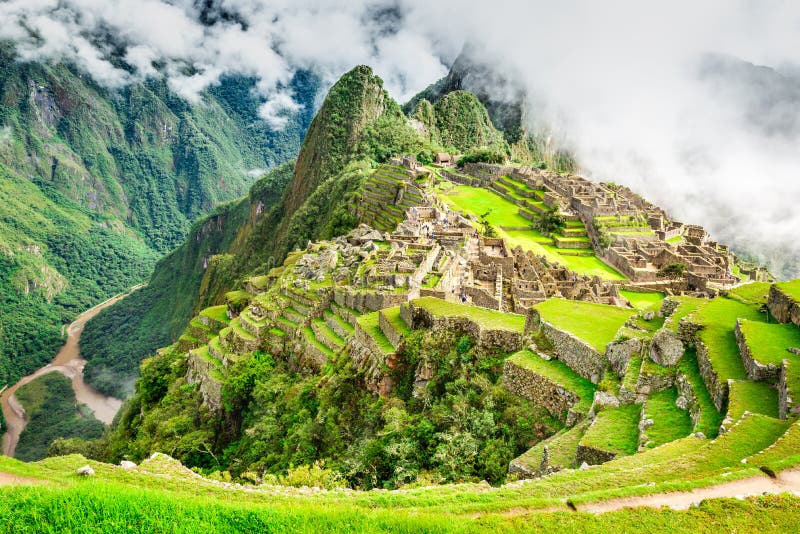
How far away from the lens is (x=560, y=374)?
12.3 metres

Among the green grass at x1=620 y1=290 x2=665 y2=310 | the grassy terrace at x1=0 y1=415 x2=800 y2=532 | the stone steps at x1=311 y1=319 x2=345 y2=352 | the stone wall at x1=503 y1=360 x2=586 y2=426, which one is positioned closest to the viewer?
the grassy terrace at x1=0 y1=415 x2=800 y2=532

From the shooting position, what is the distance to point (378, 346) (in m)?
17.5

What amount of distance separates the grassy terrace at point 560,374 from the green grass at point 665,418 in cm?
140

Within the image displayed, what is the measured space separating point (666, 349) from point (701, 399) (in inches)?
61.4

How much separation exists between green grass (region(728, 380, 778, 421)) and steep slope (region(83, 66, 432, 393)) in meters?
62.4

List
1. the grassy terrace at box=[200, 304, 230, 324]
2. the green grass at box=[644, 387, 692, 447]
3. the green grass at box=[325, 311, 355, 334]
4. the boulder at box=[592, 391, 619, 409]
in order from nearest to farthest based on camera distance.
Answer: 1. the green grass at box=[644, 387, 692, 447]
2. the boulder at box=[592, 391, 619, 409]
3. the green grass at box=[325, 311, 355, 334]
4. the grassy terrace at box=[200, 304, 230, 324]

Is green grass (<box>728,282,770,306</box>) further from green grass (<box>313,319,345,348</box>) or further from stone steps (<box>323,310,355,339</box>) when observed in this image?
green grass (<box>313,319,345,348</box>)

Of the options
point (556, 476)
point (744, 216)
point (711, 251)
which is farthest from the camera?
point (744, 216)

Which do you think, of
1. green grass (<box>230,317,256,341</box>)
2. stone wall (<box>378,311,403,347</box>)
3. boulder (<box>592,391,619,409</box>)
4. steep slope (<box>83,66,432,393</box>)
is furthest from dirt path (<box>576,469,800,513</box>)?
steep slope (<box>83,66,432,393</box>)

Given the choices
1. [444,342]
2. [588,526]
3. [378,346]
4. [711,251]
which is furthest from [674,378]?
[711,251]

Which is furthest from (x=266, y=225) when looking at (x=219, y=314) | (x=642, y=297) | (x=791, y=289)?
(x=791, y=289)

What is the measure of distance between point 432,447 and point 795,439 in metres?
7.36

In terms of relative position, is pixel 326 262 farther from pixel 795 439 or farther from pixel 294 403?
pixel 795 439

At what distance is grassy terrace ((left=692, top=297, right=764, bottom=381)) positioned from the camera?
941 cm
